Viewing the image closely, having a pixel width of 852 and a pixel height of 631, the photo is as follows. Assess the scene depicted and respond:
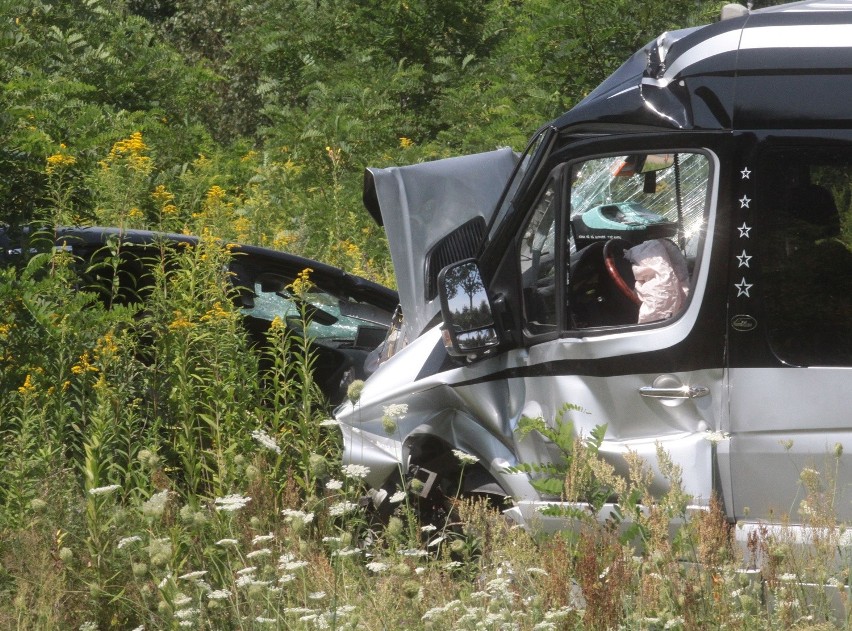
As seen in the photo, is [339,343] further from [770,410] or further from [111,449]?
[770,410]

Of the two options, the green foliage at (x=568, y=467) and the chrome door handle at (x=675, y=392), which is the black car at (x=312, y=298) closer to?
the green foliage at (x=568, y=467)

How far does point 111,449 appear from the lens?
539cm

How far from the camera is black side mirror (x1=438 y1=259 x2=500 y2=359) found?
5.22 metres

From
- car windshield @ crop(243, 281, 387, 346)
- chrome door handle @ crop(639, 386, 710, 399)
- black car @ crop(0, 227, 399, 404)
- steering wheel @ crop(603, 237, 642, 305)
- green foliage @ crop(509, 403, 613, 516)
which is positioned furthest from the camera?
car windshield @ crop(243, 281, 387, 346)

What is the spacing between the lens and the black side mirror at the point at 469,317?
5.22m

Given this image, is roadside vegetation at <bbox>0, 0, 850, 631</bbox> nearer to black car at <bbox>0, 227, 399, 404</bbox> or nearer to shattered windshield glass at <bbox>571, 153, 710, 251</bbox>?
black car at <bbox>0, 227, 399, 404</bbox>

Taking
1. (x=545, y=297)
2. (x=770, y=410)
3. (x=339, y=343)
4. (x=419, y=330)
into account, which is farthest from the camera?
(x=339, y=343)

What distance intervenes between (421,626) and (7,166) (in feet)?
12.6

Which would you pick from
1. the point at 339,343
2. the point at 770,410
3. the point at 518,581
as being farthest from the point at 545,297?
the point at 339,343

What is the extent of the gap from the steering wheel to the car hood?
0.84 m

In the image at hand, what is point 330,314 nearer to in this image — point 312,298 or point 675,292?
point 312,298

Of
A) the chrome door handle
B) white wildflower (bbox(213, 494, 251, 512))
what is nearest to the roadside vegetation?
white wildflower (bbox(213, 494, 251, 512))

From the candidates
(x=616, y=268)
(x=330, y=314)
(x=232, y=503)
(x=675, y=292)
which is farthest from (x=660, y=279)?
(x=330, y=314)

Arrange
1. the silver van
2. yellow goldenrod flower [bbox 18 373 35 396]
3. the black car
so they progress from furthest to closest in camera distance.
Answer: the black car, yellow goldenrod flower [bbox 18 373 35 396], the silver van
